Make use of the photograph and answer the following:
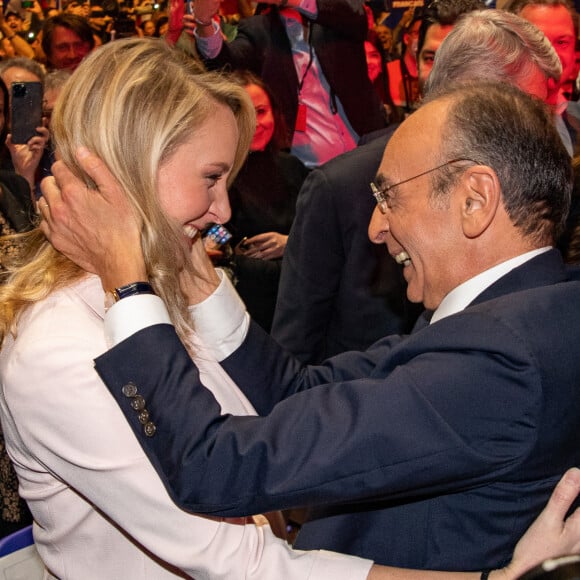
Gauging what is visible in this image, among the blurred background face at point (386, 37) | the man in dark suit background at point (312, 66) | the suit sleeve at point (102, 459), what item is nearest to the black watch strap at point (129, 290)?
the suit sleeve at point (102, 459)

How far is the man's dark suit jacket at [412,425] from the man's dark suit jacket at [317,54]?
269cm

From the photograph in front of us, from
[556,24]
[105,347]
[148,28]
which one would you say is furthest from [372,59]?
[105,347]

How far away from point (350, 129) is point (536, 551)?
2.93 metres

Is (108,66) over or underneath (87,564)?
over

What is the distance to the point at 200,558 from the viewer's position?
1.36m

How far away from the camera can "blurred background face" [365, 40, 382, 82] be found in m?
4.16

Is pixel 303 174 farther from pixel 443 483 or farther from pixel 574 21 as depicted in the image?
pixel 443 483

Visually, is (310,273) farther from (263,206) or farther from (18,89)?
(18,89)

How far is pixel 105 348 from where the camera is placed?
1.42 metres

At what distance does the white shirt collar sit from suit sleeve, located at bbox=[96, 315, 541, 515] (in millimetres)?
146

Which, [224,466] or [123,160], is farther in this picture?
[123,160]

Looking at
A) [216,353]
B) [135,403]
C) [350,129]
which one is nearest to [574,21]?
[350,129]

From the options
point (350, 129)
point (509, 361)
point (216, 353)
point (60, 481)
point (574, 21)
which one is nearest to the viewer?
point (509, 361)

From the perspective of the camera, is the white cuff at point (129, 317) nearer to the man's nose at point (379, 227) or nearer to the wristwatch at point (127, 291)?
the wristwatch at point (127, 291)
